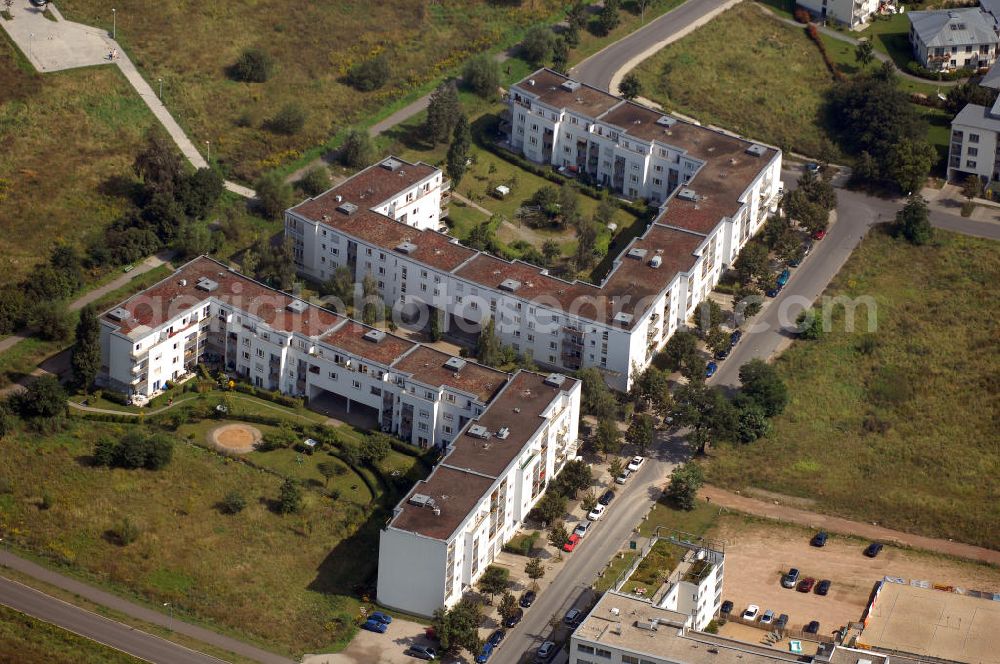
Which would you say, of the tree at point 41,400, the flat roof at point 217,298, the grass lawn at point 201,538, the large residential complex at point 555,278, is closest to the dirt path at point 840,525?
the large residential complex at point 555,278

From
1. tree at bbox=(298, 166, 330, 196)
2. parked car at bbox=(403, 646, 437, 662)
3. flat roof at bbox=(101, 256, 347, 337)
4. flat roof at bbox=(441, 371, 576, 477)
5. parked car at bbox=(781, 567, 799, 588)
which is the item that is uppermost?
tree at bbox=(298, 166, 330, 196)

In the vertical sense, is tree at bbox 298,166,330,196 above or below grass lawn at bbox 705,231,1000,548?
above

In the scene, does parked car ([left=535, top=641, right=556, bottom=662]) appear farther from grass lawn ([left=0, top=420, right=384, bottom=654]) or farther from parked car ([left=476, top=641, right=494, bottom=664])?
grass lawn ([left=0, top=420, right=384, bottom=654])

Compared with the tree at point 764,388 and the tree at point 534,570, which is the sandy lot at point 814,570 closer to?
the tree at point 764,388

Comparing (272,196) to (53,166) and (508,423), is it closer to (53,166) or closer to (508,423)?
(53,166)

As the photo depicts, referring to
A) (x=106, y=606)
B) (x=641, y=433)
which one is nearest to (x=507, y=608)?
(x=641, y=433)

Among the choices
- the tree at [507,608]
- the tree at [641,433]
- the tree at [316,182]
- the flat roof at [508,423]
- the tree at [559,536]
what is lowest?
the tree at [507,608]

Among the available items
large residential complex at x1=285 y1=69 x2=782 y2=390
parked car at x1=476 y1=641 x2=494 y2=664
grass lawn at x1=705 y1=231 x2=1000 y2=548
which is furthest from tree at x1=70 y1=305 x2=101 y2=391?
grass lawn at x1=705 y1=231 x2=1000 y2=548
